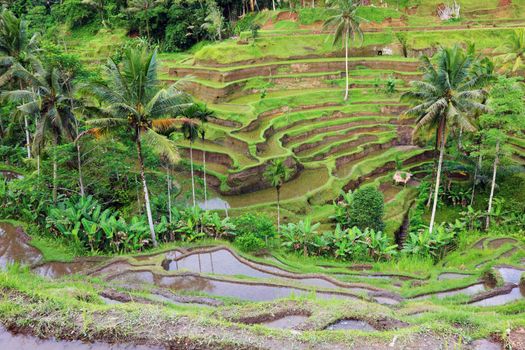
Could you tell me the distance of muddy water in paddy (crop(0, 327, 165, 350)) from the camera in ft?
31.1

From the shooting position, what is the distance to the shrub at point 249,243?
17828 mm

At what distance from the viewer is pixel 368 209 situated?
20359 mm

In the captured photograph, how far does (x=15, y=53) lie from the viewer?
23984mm

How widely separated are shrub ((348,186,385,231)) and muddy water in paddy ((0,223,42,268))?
14010 millimetres

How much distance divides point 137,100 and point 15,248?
8531mm

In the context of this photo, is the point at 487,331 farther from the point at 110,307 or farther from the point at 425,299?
the point at 110,307

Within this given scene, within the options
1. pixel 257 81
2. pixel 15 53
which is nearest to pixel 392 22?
pixel 257 81

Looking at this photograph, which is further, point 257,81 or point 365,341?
point 257,81

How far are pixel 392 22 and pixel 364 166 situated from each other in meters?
26.2

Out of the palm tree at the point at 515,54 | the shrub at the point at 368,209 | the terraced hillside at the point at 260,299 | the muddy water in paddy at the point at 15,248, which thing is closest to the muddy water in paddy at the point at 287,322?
the terraced hillside at the point at 260,299

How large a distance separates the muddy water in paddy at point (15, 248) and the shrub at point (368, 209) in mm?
14010

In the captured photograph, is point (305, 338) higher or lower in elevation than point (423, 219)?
higher

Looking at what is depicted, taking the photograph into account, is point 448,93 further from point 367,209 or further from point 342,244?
point 342,244

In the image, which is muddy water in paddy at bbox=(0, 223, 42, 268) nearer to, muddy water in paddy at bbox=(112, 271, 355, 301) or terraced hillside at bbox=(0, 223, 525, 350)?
terraced hillside at bbox=(0, 223, 525, 350)
